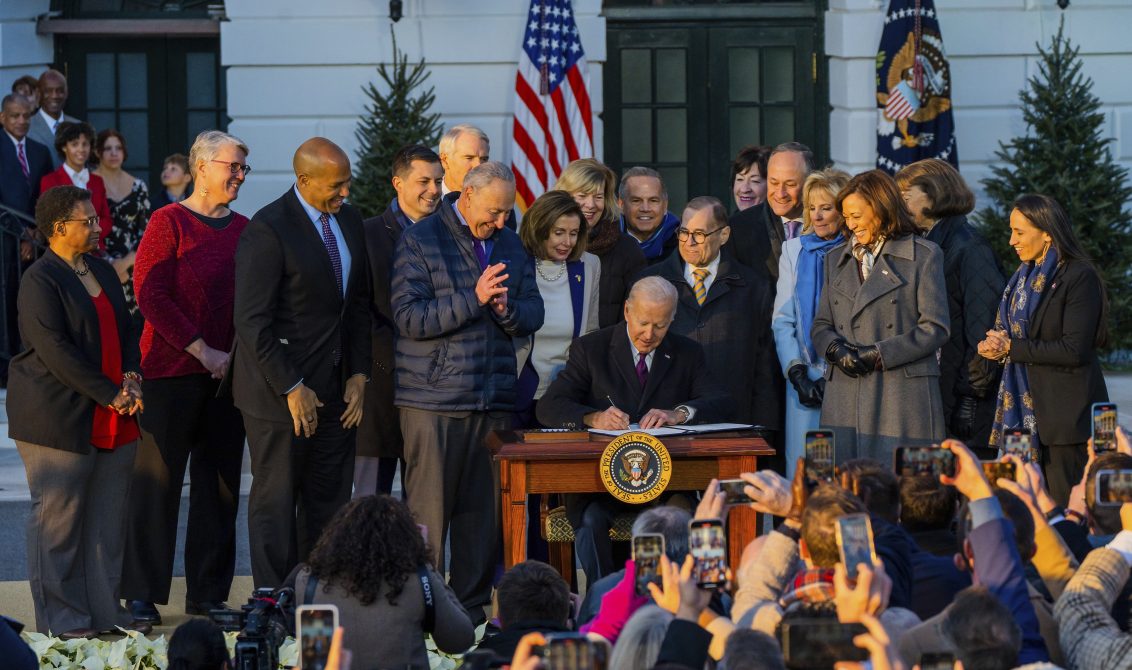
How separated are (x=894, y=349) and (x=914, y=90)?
694cm

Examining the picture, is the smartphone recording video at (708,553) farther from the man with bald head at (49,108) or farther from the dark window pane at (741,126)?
the dark window pane at (741,126)

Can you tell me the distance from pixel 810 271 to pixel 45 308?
3358 mm

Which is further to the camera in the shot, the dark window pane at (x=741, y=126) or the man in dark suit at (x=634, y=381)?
the dark window pane at (x=741, y=126)

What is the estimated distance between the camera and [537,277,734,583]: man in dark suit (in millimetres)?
7363

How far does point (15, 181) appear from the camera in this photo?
43.7 feet

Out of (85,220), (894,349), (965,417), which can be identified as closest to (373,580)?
(85,220)

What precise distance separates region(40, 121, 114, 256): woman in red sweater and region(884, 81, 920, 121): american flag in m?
5.94

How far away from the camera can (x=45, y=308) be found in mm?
6977

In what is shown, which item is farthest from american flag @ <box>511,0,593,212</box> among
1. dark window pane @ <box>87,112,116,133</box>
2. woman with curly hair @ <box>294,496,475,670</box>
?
woman with curly hair @ <box>294,496,475,670</box>

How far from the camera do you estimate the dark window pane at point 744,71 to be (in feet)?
49.7

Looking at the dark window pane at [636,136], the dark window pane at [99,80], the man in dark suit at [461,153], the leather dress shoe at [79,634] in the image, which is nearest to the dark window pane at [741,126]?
the dark window pane at [636,136]

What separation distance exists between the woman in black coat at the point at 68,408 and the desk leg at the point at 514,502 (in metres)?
1.47

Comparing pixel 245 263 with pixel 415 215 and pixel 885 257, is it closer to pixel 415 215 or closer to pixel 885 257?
pixel 415 215

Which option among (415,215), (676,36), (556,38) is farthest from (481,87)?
(415,215)
